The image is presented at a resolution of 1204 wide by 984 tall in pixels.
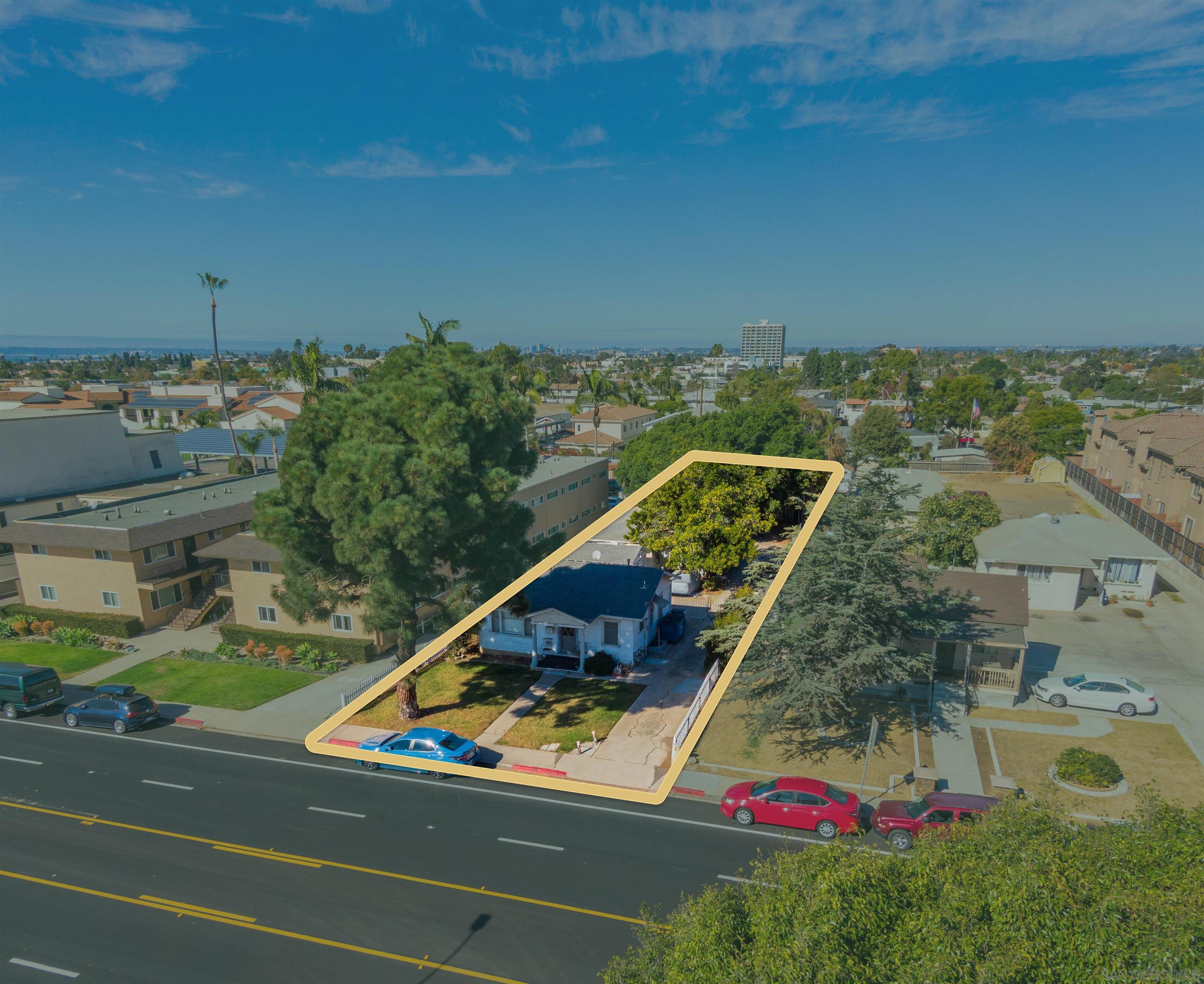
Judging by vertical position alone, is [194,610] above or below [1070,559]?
below

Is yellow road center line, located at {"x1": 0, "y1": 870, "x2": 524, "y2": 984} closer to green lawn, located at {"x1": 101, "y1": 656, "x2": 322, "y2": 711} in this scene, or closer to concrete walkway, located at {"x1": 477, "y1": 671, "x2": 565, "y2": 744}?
green lawn, located at {"x1": 101, "y1": 656, "x2": 322, "y2": 711}

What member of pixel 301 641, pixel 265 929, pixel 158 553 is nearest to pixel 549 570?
pixel 265 929

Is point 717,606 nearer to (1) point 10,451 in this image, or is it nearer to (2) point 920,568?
(2) point 920,568

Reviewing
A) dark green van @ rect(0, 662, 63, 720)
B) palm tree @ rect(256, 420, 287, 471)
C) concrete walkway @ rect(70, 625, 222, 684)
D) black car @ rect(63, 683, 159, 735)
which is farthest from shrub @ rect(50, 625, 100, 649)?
palm tree @ rect(256, 420, 287, 471)

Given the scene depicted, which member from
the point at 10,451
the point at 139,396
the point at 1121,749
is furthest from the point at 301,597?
the point at 139,396

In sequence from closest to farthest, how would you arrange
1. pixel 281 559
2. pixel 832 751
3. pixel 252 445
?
pixel 832 751 < pixel 281 559 < pixel 252 445

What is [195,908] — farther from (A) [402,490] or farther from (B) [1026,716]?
(B) [1026,716]
